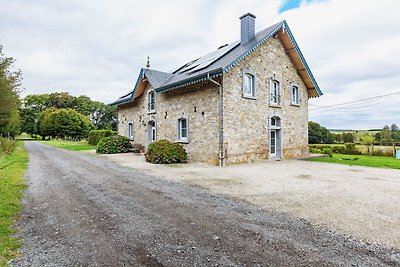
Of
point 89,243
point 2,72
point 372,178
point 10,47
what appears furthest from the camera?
point 10,47

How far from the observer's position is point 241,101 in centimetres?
1204

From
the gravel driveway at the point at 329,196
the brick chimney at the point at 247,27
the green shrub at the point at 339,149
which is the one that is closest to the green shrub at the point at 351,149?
the green shrub at the point at 339,149

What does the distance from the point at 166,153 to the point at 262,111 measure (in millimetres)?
5721

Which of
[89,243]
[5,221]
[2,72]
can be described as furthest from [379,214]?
[2,72]

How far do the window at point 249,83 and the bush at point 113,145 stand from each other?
10.3m

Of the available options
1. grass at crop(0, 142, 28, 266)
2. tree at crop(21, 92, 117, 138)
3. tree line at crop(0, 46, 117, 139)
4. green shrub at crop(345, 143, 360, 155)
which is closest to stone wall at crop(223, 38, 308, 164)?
green shrub at crop(345, 143, 360, 155)

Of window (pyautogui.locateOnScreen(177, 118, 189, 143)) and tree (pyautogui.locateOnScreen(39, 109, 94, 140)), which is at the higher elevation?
tree (pyautogui.locateOnScreen(39, 109, 94, 140))

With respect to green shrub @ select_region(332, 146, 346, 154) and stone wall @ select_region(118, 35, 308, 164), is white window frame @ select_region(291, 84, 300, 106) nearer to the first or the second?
stone wall @ select_region(118, 35, 308, 164)

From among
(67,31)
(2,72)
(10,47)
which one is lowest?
(2,72)

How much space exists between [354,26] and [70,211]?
17.1 meters

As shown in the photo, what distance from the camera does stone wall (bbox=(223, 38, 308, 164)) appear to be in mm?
11548

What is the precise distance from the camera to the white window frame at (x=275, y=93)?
13.8m

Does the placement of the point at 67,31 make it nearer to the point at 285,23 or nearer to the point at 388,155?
the point at 285,23

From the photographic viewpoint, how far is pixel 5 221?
12.6ft
